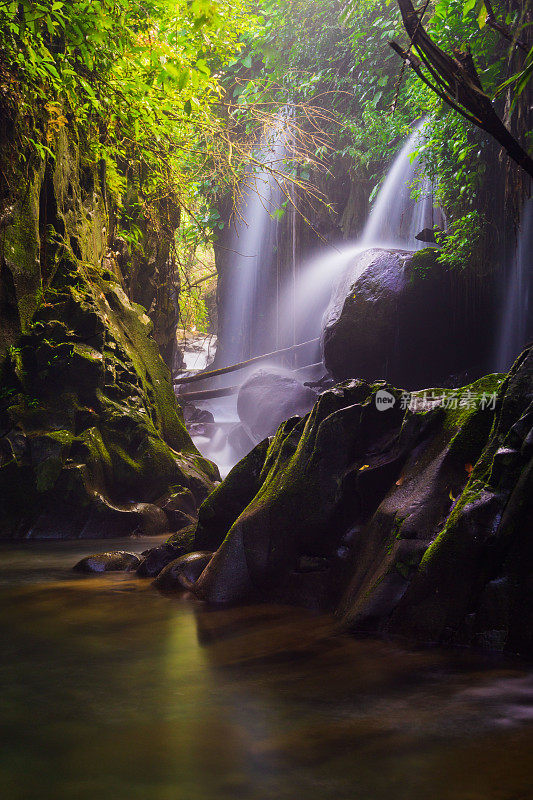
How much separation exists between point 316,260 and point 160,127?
1166 cm

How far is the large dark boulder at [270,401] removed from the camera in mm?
13848

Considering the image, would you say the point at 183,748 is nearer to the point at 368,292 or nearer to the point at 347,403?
the point at 347,403

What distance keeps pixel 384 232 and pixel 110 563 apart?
489 inches

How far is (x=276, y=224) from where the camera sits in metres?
21.0

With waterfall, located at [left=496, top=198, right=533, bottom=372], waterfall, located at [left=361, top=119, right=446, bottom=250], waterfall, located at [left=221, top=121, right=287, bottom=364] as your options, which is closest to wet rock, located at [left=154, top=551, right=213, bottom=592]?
waterfall, located at [left=496, top=198, right=533, bottom=372]

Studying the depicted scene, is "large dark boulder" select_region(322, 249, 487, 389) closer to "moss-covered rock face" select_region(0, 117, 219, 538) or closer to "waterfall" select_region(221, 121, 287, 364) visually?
"moss-covered rock face" select_region(0, 117, 219, 538)

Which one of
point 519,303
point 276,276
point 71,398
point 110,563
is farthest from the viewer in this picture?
point 276,276

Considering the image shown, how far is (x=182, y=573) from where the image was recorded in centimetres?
505

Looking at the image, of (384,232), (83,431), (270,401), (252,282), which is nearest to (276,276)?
(252,282)

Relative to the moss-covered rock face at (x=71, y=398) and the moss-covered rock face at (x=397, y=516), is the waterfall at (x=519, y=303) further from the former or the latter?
the moss-covered rock face at (x=397, y=516)

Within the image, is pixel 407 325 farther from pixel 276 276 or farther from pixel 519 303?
pixel 276 276

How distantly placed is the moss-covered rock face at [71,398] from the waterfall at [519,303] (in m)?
5.44

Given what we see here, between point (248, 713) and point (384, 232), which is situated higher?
point (384, 232)

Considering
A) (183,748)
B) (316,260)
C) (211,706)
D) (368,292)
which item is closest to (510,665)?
(211,706)
